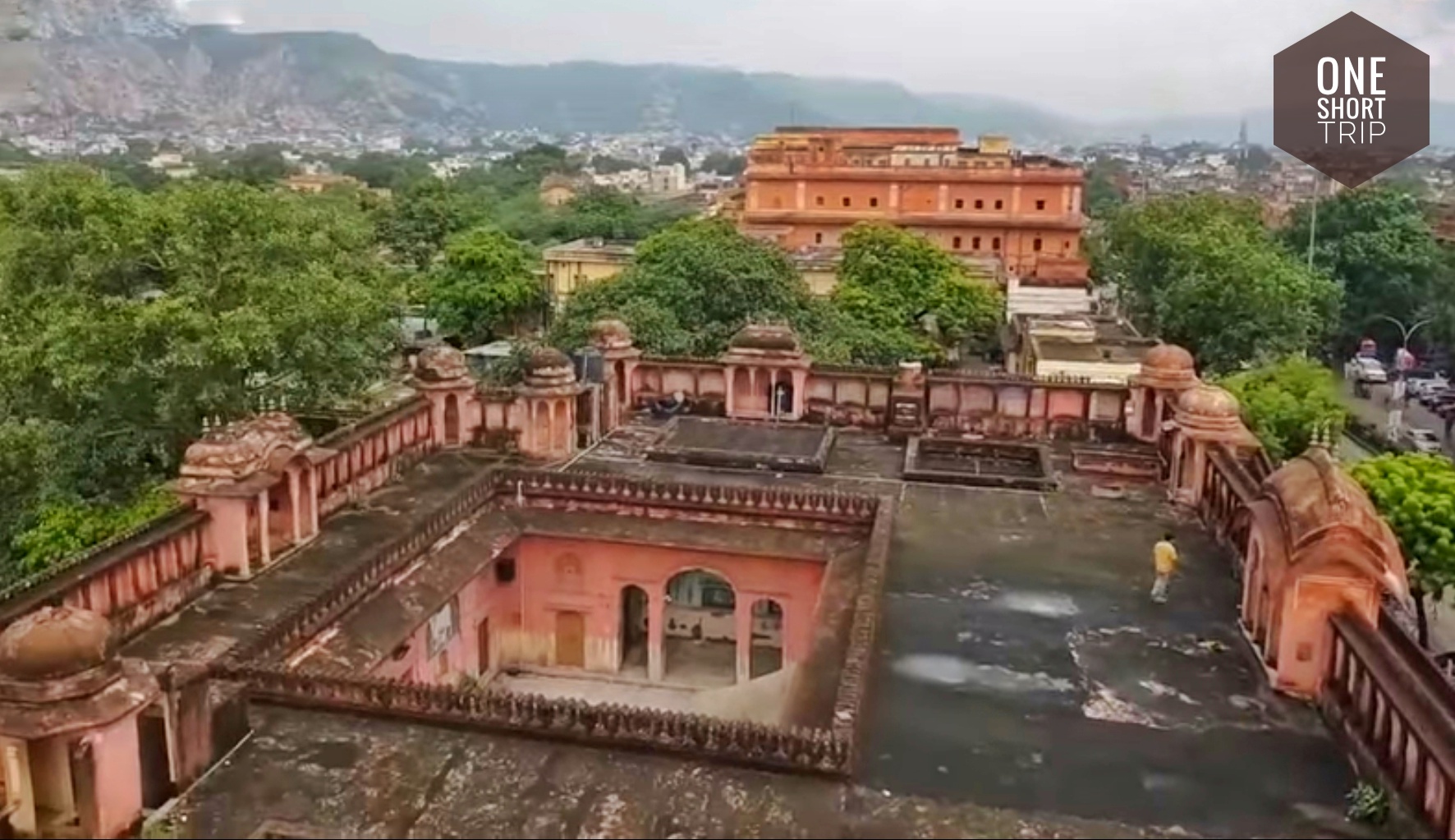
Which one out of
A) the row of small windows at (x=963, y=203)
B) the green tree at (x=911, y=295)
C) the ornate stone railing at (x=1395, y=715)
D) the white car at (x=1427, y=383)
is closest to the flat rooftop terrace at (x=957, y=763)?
the ornate stone railing at (x=1395, y=715)

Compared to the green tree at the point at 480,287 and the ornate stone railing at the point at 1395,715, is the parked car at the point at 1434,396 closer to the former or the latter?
the green tree at the point at 480,287

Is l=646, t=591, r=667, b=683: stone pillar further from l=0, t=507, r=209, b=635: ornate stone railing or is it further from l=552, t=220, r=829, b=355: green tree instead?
l=552, t=220, r=829, b=355: green tree

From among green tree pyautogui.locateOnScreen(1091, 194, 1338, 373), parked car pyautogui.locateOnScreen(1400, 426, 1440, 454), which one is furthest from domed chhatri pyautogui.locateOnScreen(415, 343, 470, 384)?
Result: parked car pyautogui.locateOnScreen(1400, 426, 1440, 454)

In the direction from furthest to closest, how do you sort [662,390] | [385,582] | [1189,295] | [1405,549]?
1. [1189,295]
2. [662,390]
3. [1405,549]
4. [385,582]

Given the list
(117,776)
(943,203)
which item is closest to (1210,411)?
(117,776)

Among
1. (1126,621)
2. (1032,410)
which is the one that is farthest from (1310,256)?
(1126,621)

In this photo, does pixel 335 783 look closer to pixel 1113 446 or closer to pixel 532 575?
pixel 532 575

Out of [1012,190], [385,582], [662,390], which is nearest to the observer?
[385,582]
